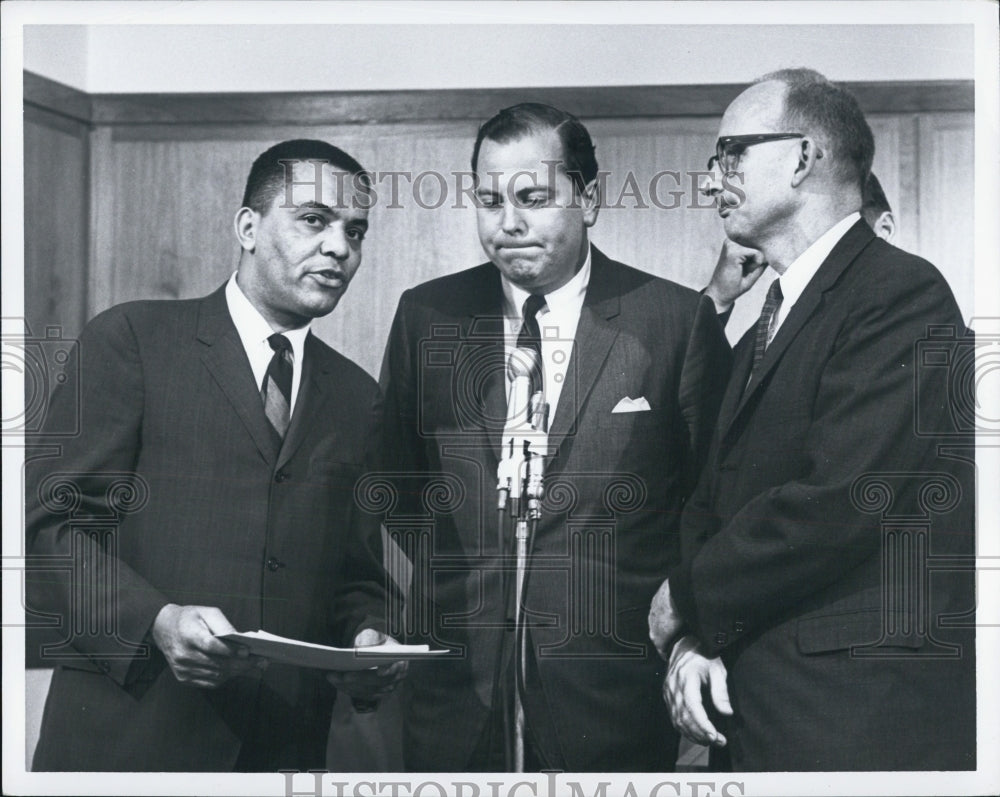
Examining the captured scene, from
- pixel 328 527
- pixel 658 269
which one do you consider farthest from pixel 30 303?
pixel 658 269

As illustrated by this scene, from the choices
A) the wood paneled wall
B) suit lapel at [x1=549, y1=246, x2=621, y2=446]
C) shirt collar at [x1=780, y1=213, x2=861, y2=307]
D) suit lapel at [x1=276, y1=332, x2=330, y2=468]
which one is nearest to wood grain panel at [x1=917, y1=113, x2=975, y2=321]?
the wood paneled wall

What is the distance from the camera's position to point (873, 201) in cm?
356

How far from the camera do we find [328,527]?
3582mm

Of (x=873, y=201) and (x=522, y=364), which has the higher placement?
(x=873, y=201)

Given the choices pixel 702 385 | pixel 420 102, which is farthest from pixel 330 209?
pixel 702 385

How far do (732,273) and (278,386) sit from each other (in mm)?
1268

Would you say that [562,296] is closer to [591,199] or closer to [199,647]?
[591,199]

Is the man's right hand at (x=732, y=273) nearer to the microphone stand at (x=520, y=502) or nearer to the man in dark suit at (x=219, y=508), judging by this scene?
the microphone stand at (x=520, y=502)

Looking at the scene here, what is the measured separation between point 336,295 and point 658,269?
88 cm

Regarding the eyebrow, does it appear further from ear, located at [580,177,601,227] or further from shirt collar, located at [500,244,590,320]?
ear, located at [580,177,601,227]

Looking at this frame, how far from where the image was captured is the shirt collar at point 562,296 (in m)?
3.61

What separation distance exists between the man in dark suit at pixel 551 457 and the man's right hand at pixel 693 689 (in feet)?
0.14

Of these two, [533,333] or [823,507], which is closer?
[823,507]

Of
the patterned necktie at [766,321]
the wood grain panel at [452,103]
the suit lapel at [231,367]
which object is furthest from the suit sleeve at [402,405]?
the patterned necktie at [766,321]
